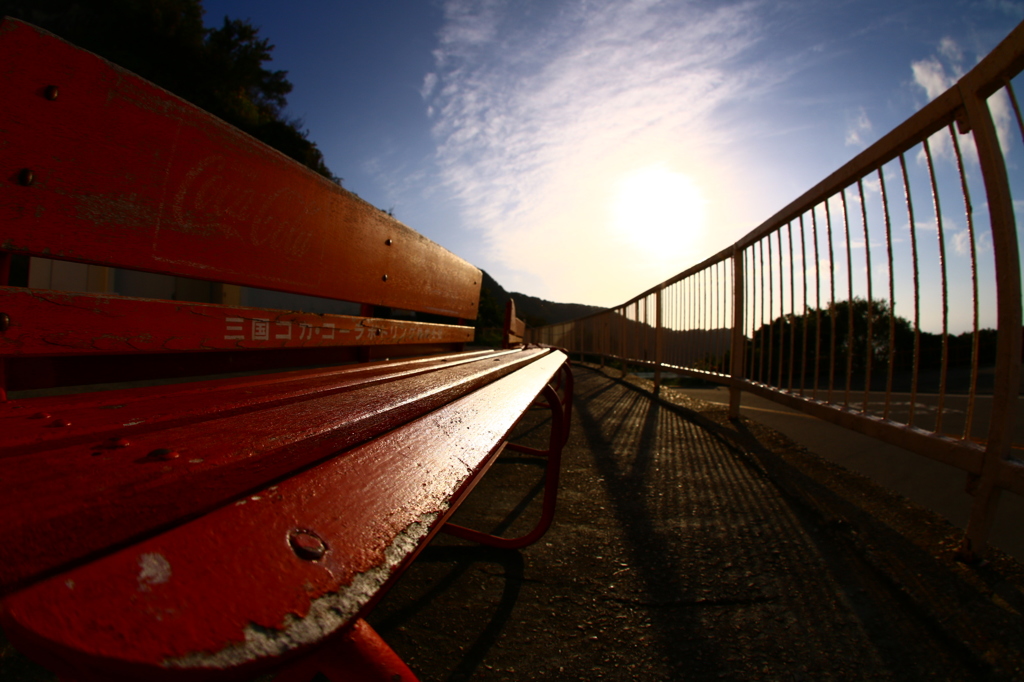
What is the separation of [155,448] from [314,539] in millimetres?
155

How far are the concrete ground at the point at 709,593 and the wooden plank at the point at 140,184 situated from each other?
2.80 ft

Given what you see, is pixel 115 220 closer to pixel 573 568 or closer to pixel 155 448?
pixel 155 448

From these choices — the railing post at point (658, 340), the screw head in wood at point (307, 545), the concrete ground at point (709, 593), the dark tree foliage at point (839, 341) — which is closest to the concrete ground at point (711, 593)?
the concrete ground at point (709, 593)

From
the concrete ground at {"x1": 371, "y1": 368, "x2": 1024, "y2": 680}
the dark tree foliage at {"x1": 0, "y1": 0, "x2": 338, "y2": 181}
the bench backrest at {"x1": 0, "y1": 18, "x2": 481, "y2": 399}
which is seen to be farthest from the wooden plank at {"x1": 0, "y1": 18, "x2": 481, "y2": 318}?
the dark tree foliage at {"x1": 0, "y1": 0, "x2": 338, "y2": 181}

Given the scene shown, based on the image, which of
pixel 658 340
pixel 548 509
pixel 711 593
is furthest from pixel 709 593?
pixel 658 340

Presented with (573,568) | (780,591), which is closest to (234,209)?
(573,568)

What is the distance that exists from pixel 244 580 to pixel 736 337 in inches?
152

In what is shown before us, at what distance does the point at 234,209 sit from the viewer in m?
1.13

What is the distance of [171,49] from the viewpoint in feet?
74.8

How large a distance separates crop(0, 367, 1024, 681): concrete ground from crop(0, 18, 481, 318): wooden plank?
85cm

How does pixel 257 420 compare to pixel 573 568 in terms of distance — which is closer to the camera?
pixel 257 420

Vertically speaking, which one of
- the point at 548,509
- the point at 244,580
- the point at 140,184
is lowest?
the point at 548,509

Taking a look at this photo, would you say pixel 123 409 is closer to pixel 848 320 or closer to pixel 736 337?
pixel 848 320

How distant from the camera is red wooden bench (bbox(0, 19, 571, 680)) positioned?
0.25m
